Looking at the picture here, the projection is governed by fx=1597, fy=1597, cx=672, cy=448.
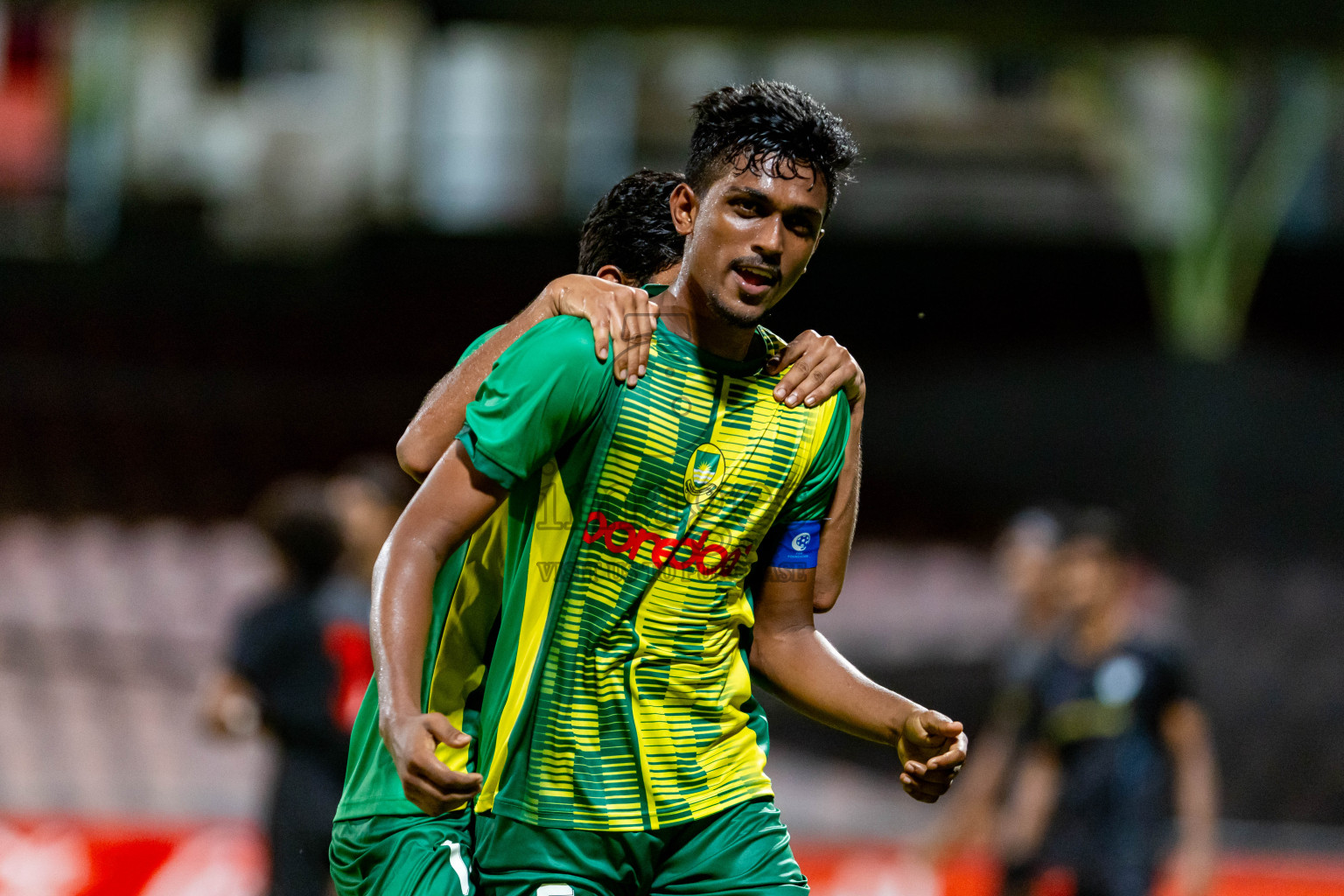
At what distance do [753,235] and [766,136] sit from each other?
0.14m

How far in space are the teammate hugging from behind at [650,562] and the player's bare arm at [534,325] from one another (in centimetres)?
3

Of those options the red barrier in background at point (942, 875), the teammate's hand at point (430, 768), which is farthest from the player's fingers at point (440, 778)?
the red barrier in background at point (942, 875)

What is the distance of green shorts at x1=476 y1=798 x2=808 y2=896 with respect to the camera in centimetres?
214

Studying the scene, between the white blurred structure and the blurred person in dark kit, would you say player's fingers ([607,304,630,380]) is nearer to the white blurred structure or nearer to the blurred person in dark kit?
the blurred person in dark kit

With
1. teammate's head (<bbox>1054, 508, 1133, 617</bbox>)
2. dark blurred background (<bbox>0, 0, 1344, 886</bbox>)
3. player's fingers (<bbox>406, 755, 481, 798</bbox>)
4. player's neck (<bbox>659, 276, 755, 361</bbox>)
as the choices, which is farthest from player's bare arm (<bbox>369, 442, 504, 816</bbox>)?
dark blurred background (<bbox>0, 0, 1344, 886</bbox>)

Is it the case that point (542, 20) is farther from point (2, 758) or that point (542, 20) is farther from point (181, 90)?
point (181, 90)

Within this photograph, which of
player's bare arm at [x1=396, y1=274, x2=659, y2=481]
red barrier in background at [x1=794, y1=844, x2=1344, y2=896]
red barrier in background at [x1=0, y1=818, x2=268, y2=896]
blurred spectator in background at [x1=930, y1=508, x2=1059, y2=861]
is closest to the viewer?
player's bare arm at [x1=396, y1=274, x2=659, y2=481]

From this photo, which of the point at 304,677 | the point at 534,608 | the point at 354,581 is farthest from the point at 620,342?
the point at 354,581

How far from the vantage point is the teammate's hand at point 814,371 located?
7.56ft

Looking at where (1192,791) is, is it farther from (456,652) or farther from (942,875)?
(456,652)

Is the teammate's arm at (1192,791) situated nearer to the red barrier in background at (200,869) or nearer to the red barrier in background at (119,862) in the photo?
the red barrier in background at (200,869)

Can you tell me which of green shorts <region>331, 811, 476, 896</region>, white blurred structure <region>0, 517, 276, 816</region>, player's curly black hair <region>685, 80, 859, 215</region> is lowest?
white blurred structure <region>0, 517, 276, 816</region>

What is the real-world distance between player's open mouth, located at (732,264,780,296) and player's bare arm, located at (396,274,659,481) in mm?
129

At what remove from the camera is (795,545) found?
240cm
